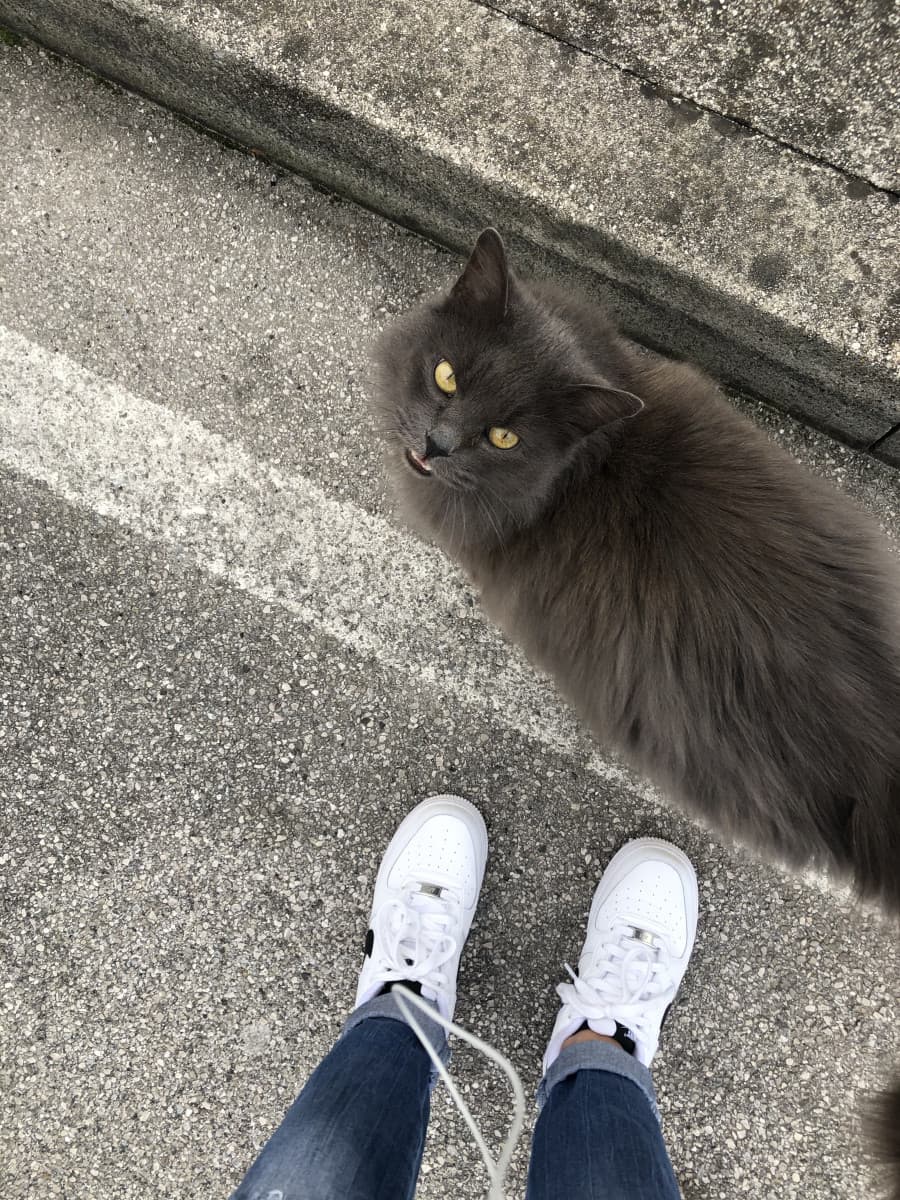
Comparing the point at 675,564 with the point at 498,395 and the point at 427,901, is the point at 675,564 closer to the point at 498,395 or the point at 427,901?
the point at 498,395

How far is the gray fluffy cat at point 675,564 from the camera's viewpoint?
4.60 feet

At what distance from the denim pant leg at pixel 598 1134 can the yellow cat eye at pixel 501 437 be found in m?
1.56

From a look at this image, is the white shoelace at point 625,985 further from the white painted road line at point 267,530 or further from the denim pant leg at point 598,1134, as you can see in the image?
the white painted road line at point 267,530

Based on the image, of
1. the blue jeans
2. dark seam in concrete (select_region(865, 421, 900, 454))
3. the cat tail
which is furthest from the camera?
dark seam in concrete (select_region(865, 421, 900, 454))

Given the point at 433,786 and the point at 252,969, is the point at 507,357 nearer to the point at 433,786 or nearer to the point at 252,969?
the point at 433,786

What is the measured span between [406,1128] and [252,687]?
3.85ft

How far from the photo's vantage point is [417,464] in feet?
5.56

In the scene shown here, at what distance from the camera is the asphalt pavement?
6.91ft

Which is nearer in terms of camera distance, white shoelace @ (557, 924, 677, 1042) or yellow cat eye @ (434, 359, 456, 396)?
yellow cat eye @ (434, 359, 456, 396)

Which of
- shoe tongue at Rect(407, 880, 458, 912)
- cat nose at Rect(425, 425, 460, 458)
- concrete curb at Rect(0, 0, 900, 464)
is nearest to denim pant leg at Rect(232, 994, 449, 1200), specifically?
shoe tongue at Rect(407, 880, 458, 912)

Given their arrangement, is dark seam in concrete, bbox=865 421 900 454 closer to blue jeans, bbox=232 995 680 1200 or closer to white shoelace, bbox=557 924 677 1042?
white shoelace, bbox=557 924 677 1042

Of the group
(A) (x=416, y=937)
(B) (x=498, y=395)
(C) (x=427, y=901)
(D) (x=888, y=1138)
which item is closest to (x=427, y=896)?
(C) (x=427, y=901)

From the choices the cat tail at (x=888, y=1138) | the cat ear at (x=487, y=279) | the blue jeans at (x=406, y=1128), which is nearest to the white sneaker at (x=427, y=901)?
the blue jeans at (x=406, y=1128)

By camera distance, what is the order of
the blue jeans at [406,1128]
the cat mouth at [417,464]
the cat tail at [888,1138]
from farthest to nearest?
the cat mouth at [417,464], the blue jeans at [406,1128], the cat tail at [888,1138]
